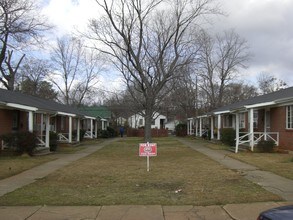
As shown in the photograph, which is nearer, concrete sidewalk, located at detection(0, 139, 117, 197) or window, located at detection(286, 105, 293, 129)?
concrete sidewalk, located at detection(0, 139, 117, 197)

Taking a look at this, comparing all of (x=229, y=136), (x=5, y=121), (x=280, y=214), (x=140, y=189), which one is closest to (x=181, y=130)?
(x=229, y=136)

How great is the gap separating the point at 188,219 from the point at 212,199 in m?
1.83

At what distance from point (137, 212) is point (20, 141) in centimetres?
1454

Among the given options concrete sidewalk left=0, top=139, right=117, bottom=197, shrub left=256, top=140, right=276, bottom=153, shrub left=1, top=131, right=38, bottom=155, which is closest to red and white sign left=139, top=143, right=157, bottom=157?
concrete sidewalk left=0, top=139, right=117, bottom=197

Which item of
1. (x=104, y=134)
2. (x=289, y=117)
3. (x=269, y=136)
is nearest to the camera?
(x=289, y=117)

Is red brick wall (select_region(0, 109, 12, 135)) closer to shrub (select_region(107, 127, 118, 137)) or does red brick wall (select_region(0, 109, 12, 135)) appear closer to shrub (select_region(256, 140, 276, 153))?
shrub (select_region(256, 140, 276, 153))

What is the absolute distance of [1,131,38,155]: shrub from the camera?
2161cm

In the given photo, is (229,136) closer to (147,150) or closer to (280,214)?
(147,150)

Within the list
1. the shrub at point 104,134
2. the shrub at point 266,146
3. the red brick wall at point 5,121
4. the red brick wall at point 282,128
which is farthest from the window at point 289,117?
the shrub at point 104,134

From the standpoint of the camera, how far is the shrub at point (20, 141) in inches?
851

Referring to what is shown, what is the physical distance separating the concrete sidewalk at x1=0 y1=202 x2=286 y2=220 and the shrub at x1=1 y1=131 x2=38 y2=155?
13116 millimetres

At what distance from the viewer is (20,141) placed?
21.6 m

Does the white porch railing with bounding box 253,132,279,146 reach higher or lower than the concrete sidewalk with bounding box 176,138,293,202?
higher

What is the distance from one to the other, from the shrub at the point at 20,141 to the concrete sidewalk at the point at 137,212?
516 inches
